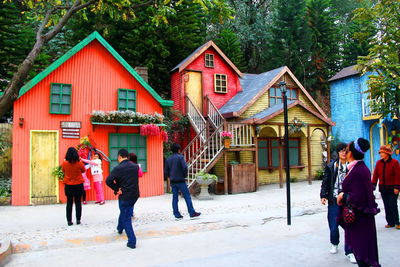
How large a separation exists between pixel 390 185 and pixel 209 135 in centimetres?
882

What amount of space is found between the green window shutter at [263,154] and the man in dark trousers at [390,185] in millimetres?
9356

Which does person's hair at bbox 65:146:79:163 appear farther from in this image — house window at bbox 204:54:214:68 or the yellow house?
house window at bbox 204:54:214:68

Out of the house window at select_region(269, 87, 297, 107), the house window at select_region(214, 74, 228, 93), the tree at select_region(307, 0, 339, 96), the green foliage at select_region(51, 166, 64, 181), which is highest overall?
the tree at select_region(307, 0, 339, 96)

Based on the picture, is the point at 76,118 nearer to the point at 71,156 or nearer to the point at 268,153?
the point at 71,156

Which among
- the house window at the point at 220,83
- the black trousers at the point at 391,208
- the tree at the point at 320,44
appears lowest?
the black trousers at the point at 391,208

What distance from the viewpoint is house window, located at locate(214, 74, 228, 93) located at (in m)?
17.6

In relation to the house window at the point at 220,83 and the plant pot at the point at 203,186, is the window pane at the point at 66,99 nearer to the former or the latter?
the plant pot at the point at 203,186

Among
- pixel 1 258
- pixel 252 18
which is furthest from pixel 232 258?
pixel 252 18

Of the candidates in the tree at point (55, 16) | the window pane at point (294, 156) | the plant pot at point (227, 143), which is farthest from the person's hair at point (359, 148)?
the window pane at point (294, 156)

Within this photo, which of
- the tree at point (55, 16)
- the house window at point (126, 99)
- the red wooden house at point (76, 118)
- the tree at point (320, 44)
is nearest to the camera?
the tree at point (55, 16)

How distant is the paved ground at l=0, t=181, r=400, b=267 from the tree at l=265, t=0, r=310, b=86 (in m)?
17.5

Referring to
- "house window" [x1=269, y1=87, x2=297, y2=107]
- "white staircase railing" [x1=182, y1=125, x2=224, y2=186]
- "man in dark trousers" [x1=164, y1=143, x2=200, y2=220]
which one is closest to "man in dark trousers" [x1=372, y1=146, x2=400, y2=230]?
"man in dark trousers" [x1=164, y1=143, x2=200, y2=220]

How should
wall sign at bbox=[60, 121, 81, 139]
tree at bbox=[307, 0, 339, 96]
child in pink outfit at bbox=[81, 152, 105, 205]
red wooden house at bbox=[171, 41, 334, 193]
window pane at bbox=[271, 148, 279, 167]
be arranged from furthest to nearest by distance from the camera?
tree at bbox=[307, 0, 339, 96] < window pane at bbox=[271, 148, 279, 167] < red wooden house at bbox=[171, 41, 334, 193] < wall sign at bbox=[60, 121, 81, 139] < child in pink outfit at bbox=[81, 152, 105, 205]

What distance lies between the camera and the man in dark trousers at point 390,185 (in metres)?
6.99
